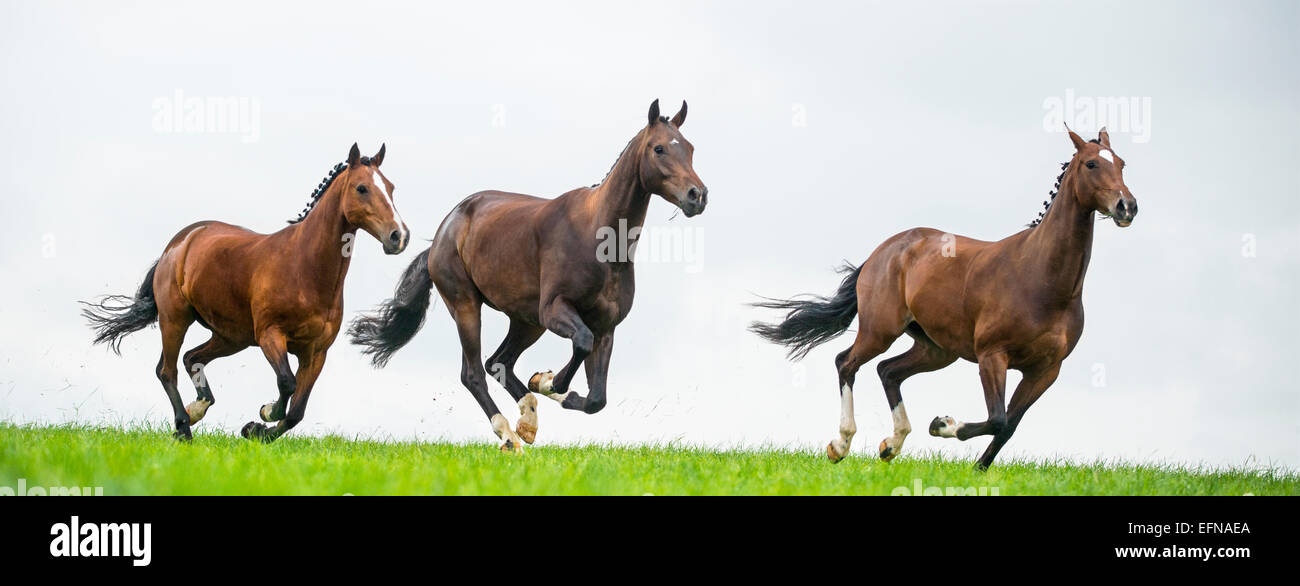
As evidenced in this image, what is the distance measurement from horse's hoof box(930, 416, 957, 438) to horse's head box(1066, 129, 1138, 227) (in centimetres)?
172

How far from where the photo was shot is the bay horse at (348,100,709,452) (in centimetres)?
877

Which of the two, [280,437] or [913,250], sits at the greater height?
[913,250]

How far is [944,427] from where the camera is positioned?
8.79m

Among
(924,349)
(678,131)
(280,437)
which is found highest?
(678,131)

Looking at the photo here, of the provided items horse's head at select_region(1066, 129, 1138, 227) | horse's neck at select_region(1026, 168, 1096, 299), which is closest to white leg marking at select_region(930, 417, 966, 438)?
horse's neck at select_region(1026, 168, 1096, 299)

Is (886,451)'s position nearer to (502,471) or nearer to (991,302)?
(991,302)

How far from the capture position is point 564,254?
9.07 m

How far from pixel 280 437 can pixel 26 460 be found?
341 centimetres

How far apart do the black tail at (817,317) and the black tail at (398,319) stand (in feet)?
9.48
